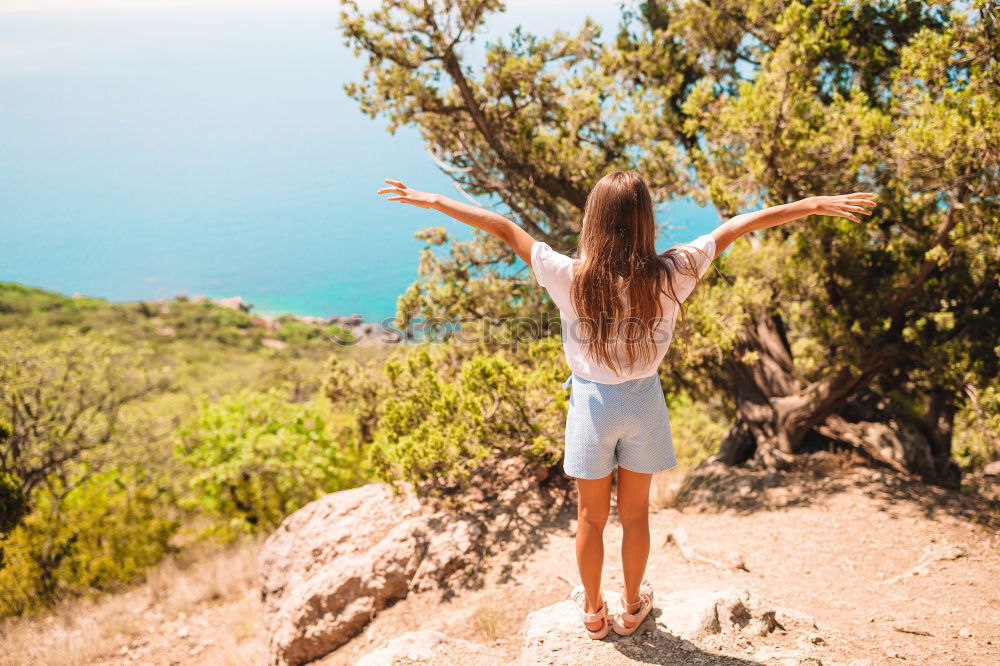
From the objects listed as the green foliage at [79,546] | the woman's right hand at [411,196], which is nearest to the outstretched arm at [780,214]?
the woman's right hand at [411,196]

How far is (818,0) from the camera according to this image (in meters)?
6.00

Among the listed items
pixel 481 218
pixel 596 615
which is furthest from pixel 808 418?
pixel 481 218

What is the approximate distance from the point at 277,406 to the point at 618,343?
8753 millimetres

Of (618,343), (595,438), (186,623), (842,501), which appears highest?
(618,343)

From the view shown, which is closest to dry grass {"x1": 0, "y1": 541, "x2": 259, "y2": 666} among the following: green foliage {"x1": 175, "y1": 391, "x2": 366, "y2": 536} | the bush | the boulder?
green foliage {"x1": 175, "y1": 391, "x2": 366, "y2": 536}

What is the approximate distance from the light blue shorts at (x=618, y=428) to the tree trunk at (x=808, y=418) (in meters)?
4.92

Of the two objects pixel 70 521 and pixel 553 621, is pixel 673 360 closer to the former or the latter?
pixel 553 621

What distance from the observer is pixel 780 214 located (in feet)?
7.55

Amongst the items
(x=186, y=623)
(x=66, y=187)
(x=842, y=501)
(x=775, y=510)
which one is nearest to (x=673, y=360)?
(x=775, y=510)

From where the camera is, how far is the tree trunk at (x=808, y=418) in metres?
7.07

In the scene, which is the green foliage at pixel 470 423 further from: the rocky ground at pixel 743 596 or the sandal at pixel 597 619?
the sandal at pixel 597 619

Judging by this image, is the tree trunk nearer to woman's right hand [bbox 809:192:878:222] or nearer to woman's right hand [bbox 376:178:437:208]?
woman's right hand [bbox 809:192:878:222]

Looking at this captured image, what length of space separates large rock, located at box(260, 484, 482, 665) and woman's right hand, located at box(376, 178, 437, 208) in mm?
3326

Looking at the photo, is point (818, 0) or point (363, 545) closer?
point (363, 545)
